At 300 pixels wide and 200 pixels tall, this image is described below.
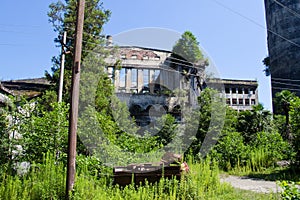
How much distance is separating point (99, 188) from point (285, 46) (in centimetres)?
2356

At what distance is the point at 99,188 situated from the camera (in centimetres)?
480

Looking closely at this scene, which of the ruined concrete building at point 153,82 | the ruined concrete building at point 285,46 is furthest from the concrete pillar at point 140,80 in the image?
the ruined concrete building at point 285,46

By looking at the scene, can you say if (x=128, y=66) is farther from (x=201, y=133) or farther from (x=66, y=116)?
(x=66, y=116)

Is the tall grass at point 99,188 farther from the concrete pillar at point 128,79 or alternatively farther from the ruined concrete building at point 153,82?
the concrete pillar at point 128,79

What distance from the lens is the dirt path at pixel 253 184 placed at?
228 inches

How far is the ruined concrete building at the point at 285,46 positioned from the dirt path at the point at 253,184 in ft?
53.1

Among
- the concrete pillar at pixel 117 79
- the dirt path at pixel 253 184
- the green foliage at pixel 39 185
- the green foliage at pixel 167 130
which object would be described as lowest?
the dirt path at pixel 253 184

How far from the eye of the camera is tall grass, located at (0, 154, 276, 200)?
14.8ft

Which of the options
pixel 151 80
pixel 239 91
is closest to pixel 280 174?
pixel 151 80

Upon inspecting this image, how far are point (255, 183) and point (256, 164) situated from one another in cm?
218

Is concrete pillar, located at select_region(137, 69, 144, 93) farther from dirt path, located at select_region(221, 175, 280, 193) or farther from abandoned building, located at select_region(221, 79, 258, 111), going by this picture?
abandoned building, located at select_region(221, 79, 258, 111)

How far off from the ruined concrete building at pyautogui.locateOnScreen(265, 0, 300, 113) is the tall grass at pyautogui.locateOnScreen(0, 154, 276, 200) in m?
18.3

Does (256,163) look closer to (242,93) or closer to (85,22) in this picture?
(85,22)

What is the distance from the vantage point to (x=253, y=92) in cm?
3425
